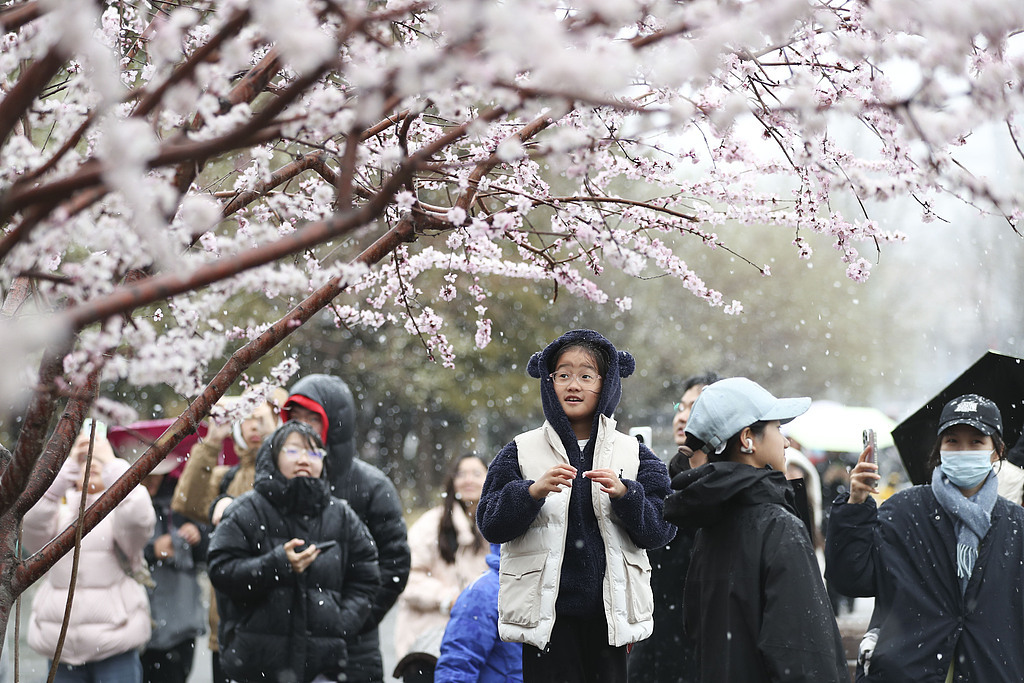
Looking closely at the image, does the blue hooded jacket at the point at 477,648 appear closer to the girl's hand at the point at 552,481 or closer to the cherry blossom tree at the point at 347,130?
the girl's hand at the point at 552,481

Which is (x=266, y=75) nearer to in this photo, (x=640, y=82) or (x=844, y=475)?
(x=640, y=82)

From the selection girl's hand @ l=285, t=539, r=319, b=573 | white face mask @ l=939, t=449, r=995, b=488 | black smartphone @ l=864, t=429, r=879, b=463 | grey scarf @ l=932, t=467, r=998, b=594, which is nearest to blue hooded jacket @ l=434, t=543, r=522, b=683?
girl's hand @ l=285, t=539, r=319, b=573

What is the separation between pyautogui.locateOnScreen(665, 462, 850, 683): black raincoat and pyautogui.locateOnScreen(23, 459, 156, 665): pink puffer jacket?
3492 millimetres

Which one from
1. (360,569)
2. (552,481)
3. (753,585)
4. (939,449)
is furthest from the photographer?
(360,569)

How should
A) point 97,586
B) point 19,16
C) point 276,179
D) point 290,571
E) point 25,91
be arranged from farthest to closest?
point 97,586
point 290,571
point 276,179
point 19,16
point 25,91

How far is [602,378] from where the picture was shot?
3.73 m

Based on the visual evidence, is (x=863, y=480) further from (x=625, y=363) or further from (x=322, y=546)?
(x=322, y=546)

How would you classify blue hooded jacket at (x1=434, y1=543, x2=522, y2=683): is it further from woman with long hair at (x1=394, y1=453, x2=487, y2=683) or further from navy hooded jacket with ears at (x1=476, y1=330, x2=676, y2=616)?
woman with long hair at (x1=394, y1=453, x2=487, y2=683)

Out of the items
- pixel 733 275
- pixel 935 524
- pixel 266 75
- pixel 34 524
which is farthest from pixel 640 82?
pixel 733 275

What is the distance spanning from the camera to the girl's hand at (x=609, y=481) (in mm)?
3395

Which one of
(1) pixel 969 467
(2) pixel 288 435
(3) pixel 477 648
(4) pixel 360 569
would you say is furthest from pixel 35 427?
(1) pixel 969 467

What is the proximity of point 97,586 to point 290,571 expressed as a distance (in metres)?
1.50

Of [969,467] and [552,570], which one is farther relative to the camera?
[969,467]

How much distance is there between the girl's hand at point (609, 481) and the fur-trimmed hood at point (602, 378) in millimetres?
254
